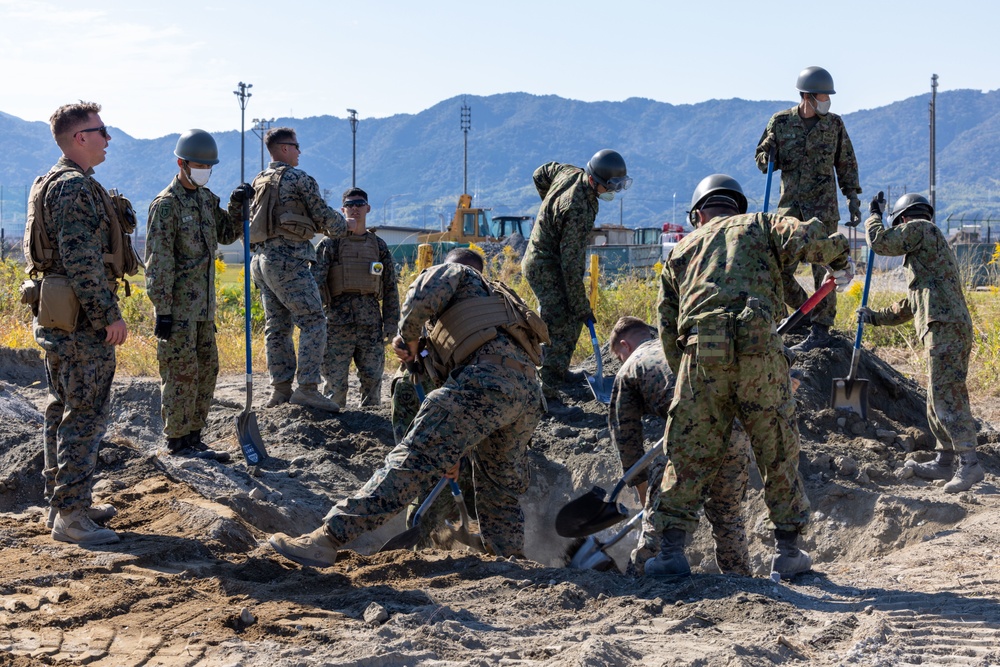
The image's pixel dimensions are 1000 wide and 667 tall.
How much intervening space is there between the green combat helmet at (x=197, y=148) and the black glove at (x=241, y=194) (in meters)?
0.27

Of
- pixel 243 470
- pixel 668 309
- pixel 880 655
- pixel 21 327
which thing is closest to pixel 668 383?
pixel 668 309

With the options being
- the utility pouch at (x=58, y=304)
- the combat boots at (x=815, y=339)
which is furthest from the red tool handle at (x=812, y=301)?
the utility pouch at (x=58, y=304)

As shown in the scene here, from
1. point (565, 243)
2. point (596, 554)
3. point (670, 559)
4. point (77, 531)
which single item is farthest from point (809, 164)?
point (77, 531)

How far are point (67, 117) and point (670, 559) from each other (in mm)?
3972

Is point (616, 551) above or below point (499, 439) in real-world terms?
below

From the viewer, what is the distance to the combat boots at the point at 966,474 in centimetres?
708

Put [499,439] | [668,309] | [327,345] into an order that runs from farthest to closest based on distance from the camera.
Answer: [327,345] → [499,439] → [668,309]

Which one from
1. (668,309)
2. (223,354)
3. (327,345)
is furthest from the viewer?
(223,354)

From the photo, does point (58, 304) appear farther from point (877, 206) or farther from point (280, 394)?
point (877, 206)

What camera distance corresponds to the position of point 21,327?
1402cm

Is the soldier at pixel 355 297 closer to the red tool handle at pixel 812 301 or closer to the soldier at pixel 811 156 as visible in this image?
the soldier at pixel 811 156

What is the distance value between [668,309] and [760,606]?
1558 millimetres

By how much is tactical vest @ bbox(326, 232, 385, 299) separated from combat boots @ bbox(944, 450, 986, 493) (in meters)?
4.77

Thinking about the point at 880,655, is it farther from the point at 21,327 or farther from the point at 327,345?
the point at 21,327
